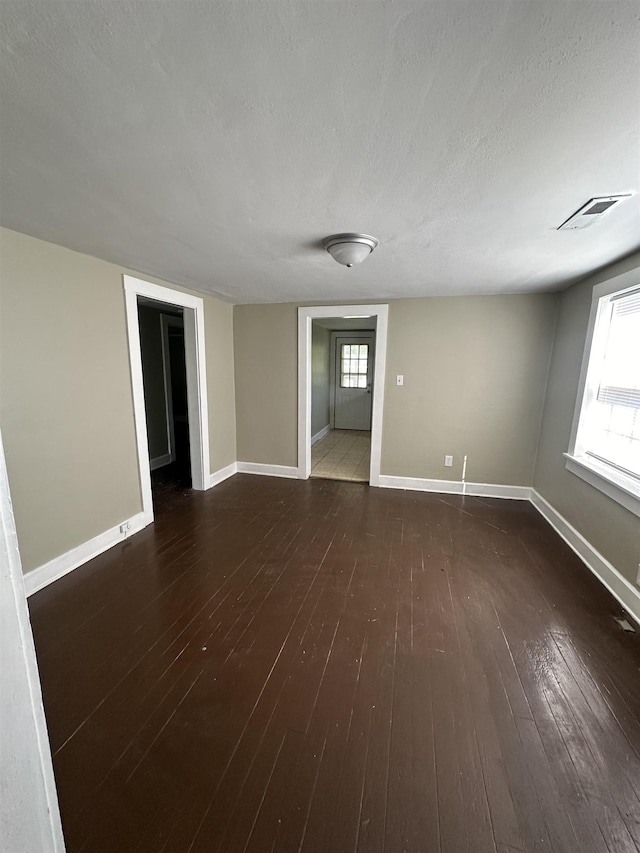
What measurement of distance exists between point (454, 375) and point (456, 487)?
50.7 inches

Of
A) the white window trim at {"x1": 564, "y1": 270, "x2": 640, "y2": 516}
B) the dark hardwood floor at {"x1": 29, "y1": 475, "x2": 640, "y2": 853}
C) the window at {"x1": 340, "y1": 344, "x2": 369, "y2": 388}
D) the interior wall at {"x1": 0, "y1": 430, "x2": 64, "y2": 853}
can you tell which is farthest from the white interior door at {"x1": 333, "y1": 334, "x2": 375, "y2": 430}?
the interior wall at {"x1": 0, "y1": 430, "x2": 64, "y2": 853}

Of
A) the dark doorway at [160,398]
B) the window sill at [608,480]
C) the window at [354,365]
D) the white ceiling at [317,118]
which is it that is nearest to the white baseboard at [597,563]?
the window sill at [608,480]

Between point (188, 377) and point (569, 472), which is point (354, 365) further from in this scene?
point (569, 472)

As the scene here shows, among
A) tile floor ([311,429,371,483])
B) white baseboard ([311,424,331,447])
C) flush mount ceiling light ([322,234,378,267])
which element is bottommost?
tile floor ([311,429,371,483])

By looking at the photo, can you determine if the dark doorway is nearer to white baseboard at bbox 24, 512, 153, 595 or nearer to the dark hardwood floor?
white baseboard at bbox 24, 512, 153, 595

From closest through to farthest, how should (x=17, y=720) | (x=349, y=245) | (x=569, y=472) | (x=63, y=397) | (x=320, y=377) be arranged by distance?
1. (x=17, y=720)
2. (x=349, y=245)
3. (x=63, y=397)
4. (x=569, y=472)
5. (x=320, y=377)

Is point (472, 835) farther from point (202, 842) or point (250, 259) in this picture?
point (250, 259)

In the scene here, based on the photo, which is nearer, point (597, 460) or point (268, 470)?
point (597, 460)

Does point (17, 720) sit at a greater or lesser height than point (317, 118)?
lesser

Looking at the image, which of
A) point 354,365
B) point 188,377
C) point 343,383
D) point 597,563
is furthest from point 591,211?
point 343,383

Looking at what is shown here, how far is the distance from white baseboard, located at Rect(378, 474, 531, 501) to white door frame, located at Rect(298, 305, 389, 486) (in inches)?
7.6

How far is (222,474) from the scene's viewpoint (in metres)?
4.30

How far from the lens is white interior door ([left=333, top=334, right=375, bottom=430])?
283 inches

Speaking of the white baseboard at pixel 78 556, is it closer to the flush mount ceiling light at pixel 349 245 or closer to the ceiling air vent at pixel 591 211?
the flush mount ceiling light at pixel 349 245
